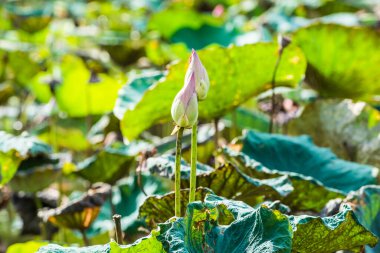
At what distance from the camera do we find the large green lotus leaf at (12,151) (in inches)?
67.1

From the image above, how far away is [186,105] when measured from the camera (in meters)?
1.14

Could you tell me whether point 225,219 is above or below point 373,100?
above

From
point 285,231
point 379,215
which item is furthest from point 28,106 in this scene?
point 285,231

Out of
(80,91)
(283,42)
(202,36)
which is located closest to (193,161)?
(283,42)

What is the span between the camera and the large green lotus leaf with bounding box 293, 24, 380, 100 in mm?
2146

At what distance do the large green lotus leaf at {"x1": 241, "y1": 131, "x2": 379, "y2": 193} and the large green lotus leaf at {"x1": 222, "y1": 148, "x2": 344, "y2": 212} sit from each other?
6.6 inches

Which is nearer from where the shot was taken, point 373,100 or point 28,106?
point 373,100

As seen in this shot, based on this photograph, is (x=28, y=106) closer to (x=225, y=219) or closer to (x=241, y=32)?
(x=241, y=32)

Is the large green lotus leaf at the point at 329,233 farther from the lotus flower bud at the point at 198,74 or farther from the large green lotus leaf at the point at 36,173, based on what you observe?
the large green lotus leaf at the point at 36,173

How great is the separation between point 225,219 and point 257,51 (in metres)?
0.81

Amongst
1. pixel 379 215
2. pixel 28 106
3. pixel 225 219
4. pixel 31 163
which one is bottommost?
pixel 28 106

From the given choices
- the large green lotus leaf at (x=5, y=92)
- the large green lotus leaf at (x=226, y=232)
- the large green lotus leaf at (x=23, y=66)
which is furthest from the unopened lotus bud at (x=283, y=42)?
the large green lotus leaf at (x=23, y=66)

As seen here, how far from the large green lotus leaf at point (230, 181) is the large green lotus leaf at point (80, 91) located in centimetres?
113

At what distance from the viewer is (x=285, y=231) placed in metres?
1.08
